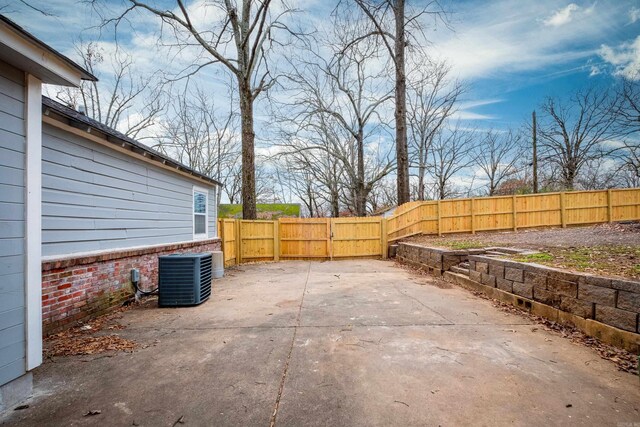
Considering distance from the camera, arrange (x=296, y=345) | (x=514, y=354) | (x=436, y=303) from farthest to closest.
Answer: (x=436, y=303)
(x=296, y=345)
(x=514, y=354)

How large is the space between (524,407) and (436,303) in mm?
2745

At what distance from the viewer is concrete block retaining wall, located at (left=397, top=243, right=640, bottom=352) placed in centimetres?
271

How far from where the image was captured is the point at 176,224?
Result: 23.4 ft

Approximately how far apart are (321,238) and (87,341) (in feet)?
28.8

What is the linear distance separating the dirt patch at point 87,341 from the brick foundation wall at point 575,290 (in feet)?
17.0

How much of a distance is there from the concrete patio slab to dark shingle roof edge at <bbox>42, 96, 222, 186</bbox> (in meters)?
3.02

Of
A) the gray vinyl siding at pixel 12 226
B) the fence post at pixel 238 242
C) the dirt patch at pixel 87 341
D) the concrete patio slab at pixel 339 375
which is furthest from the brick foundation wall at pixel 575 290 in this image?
the fence post at pixel 238 242

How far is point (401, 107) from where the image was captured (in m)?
11.3

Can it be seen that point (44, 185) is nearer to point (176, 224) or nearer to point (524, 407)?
point (176, 224)

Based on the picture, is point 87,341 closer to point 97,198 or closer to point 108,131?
point 97,198

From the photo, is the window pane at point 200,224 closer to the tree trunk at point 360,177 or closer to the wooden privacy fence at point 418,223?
the wooden privacy fence at point 418,223

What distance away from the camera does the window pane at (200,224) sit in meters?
8.35

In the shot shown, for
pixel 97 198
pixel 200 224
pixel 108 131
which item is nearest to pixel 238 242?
pixel 200 224

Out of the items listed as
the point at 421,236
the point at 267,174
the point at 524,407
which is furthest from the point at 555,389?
the point at 267,174
